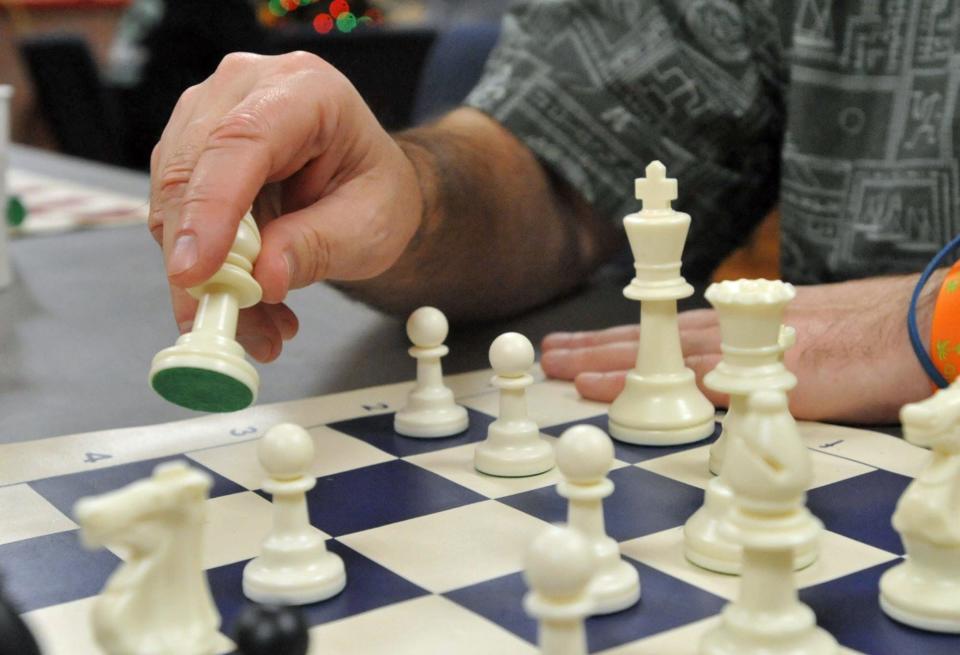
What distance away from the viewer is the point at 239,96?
1188mm

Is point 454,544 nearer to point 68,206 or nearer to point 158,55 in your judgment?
point 68,206

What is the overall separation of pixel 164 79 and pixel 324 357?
426 centimetres

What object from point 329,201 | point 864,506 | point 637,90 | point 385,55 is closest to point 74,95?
point 385,55

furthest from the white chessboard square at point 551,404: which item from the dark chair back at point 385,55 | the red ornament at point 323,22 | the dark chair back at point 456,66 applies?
the red ornament at point 323,22

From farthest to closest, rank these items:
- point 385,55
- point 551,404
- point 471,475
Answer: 1. point 385,55
2. point 551,404
3. point 471,475

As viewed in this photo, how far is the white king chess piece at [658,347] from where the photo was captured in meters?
1.12

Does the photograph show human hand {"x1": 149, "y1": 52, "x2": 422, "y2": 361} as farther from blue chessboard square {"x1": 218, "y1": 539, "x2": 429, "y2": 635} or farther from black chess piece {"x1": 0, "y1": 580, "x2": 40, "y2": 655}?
black chess piece {"x1": 0, "y1": 580, "x2": 40, "y2": 655}

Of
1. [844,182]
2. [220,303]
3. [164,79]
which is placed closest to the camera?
[220,303]

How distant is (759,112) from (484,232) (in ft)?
1.54

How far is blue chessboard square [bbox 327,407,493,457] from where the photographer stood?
3.75 feet

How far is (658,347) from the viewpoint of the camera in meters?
1.17

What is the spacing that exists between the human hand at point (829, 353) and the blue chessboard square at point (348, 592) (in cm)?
48

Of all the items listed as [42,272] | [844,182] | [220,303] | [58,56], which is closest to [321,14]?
[58,56]

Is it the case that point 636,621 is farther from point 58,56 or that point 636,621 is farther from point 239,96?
point 58,56
